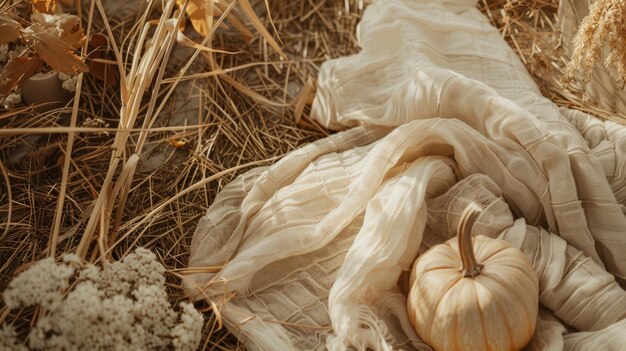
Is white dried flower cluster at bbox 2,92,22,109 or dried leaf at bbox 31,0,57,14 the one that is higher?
dried leaf at bbox 31,0,57,14

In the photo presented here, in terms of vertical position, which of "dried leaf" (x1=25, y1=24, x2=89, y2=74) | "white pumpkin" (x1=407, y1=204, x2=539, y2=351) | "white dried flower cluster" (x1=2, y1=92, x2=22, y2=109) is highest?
"dried leaf" (x1=25, y1=24, x2=89, y2=74)

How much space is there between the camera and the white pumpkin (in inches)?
53.9

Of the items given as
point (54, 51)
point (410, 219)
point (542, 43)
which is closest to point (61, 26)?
point (54, 51)

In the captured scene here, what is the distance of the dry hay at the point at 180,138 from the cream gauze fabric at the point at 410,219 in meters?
0.12

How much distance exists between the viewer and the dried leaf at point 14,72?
1684 mm

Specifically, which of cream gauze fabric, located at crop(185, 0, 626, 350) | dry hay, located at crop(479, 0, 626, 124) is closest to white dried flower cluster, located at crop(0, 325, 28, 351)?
cream gauze fabric, located at crop(185, 0, 626, 350)

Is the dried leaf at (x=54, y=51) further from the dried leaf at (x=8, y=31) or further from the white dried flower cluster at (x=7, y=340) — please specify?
the white dried flower cluster at (x=7, y=340)

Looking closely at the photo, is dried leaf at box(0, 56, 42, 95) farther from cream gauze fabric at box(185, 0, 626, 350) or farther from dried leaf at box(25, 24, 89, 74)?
cream gauze fabric at box(185, 0, 626, 350)

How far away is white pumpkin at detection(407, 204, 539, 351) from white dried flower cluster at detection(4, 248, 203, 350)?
460 mm

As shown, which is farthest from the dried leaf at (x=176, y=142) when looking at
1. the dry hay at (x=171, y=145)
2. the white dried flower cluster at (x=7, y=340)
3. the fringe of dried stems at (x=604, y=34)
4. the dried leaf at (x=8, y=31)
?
the fringe of dried stems at (x=604, y=34)

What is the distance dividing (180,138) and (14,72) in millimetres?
474

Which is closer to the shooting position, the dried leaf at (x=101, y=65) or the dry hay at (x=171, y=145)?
the dry hay at (x=171, y=145)

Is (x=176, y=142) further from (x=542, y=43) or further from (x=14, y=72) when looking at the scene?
(x=542, y=43)

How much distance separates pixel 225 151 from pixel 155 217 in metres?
0.33
